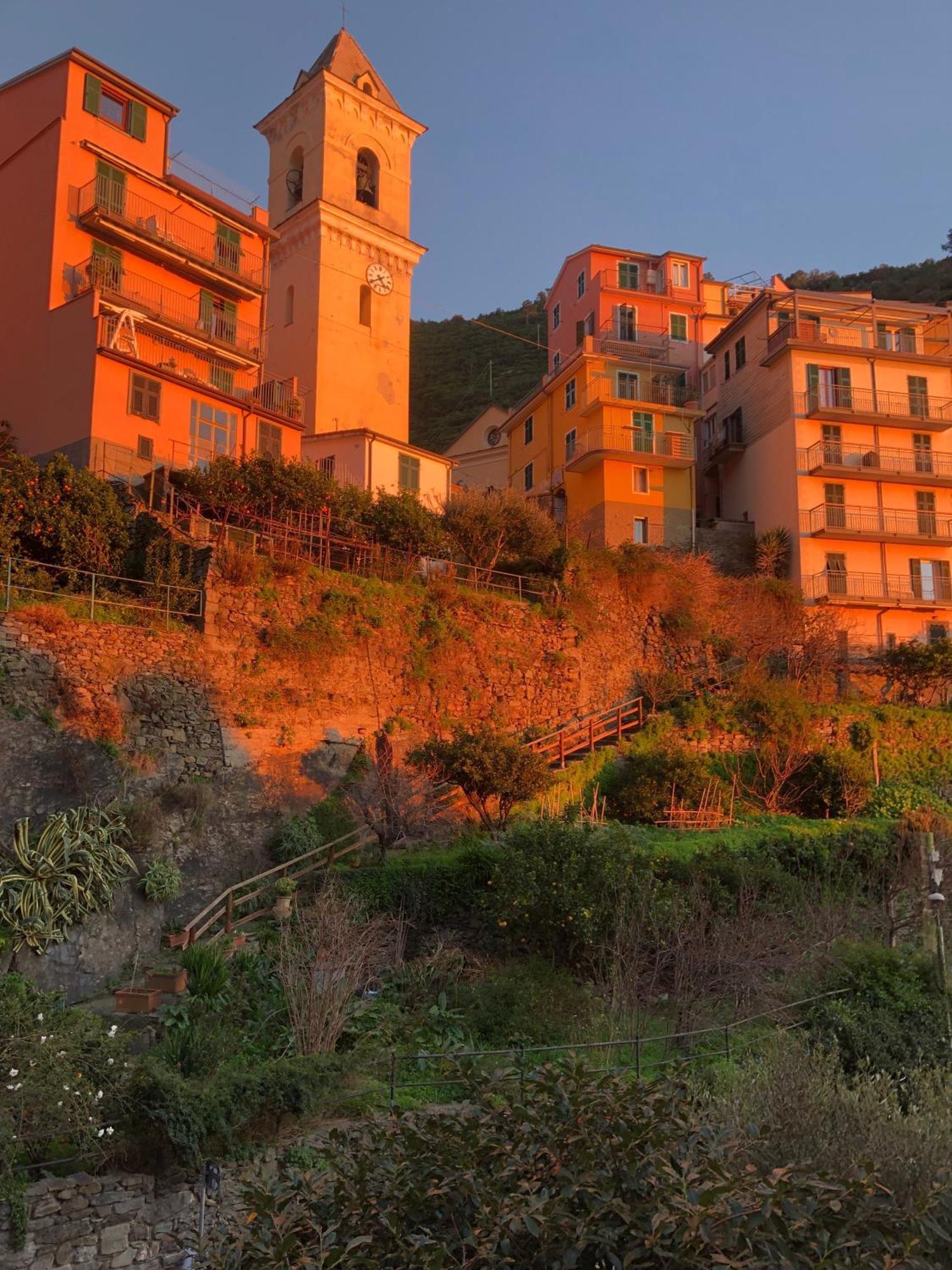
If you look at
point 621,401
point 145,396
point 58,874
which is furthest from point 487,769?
point 621,401

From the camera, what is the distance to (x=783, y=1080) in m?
9.22

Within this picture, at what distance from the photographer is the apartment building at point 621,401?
36.2 m

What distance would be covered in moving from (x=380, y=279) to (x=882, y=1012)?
30.2 m

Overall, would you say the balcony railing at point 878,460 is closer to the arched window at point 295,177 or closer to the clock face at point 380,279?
the clock face at point 380,279

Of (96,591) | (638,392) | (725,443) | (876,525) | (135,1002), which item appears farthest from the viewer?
(725,443)

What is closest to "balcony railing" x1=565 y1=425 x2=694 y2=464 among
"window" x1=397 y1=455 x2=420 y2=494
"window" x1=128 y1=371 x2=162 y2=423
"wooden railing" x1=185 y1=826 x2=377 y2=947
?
"window" x1=397 y1=455 x2=420 y2=494

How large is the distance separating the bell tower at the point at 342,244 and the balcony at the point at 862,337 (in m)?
12.9

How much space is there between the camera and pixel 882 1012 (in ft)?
44.9

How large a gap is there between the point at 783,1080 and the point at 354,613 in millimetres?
15178

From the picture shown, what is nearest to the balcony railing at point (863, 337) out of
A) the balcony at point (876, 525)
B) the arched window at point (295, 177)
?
the balcony at point (876, 525)

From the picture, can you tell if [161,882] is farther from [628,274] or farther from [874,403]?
[628,274]

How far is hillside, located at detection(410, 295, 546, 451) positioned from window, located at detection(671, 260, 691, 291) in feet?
47.2

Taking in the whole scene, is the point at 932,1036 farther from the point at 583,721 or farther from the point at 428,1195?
the point at 583,721

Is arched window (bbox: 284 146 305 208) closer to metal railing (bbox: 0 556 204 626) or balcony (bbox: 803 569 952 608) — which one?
metal railing (bbox: 0 556 204 626)
